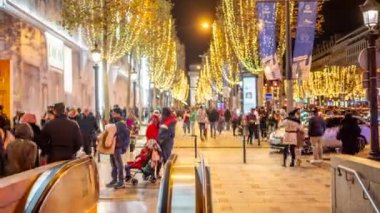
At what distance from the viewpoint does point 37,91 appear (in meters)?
32.0

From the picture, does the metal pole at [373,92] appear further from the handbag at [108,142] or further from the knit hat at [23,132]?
the knit hat at [23,132]

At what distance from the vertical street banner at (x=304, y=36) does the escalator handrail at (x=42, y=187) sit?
1692 cm

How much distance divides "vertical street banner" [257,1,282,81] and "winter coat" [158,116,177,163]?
997 centimetres

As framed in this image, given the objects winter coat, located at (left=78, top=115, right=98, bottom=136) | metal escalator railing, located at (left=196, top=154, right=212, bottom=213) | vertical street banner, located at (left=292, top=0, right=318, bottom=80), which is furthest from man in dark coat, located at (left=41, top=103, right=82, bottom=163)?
vertical street banner, located at (left=292, top=0, right=318, bottom=80)

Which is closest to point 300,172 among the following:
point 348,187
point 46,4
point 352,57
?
point 348,187

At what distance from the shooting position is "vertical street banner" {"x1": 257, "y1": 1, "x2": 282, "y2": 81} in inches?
1074

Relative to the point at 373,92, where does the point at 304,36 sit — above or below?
above

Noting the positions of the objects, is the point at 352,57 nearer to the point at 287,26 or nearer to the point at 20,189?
the point at 287,26

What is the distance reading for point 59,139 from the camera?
38.3 ft

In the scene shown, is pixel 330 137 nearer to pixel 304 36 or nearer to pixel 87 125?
pixel 304 36

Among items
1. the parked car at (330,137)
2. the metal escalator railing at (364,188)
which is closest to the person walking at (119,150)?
the metal escalator railing at (364,188)

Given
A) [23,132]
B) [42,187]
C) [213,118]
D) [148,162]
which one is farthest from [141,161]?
[213,118]

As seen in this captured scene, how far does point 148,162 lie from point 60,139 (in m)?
5.02

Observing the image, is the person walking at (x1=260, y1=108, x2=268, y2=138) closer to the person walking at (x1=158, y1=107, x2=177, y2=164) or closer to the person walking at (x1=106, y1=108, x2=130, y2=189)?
the person walking at (x1=158, y1=107, x2=177, y2=164)
